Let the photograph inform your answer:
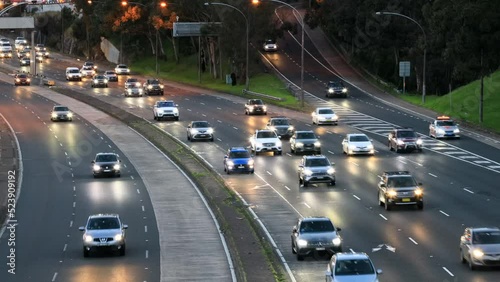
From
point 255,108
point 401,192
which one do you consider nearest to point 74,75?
point 255,108

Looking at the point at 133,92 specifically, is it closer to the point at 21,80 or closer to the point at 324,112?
the point at 21,80

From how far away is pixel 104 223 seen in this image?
1649 inches

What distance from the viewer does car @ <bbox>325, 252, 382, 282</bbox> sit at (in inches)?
1245

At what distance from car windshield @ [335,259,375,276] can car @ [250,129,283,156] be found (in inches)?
1543

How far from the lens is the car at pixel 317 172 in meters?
57.9

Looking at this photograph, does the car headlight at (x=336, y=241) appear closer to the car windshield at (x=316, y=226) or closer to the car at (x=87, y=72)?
the car windshield at (x=316, y=226)

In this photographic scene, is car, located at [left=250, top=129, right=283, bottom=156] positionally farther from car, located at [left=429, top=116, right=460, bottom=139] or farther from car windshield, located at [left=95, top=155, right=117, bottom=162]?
car, located at [left=429, top=116, right=460, bottom=139]

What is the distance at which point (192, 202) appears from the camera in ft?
180

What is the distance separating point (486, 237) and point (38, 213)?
78.4ft

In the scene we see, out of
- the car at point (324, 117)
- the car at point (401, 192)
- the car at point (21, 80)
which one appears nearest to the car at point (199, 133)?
the car at point (324, 117)

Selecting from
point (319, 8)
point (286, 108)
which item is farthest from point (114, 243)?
point (319, 8)

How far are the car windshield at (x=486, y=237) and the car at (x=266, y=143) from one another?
35.4 meters

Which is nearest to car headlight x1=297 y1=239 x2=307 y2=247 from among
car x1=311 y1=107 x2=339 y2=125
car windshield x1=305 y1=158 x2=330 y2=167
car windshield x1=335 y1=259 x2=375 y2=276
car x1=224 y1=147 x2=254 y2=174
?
car windshield x1=335 y1=259 x2=375 y2=276

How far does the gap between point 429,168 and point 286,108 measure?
39260mm
